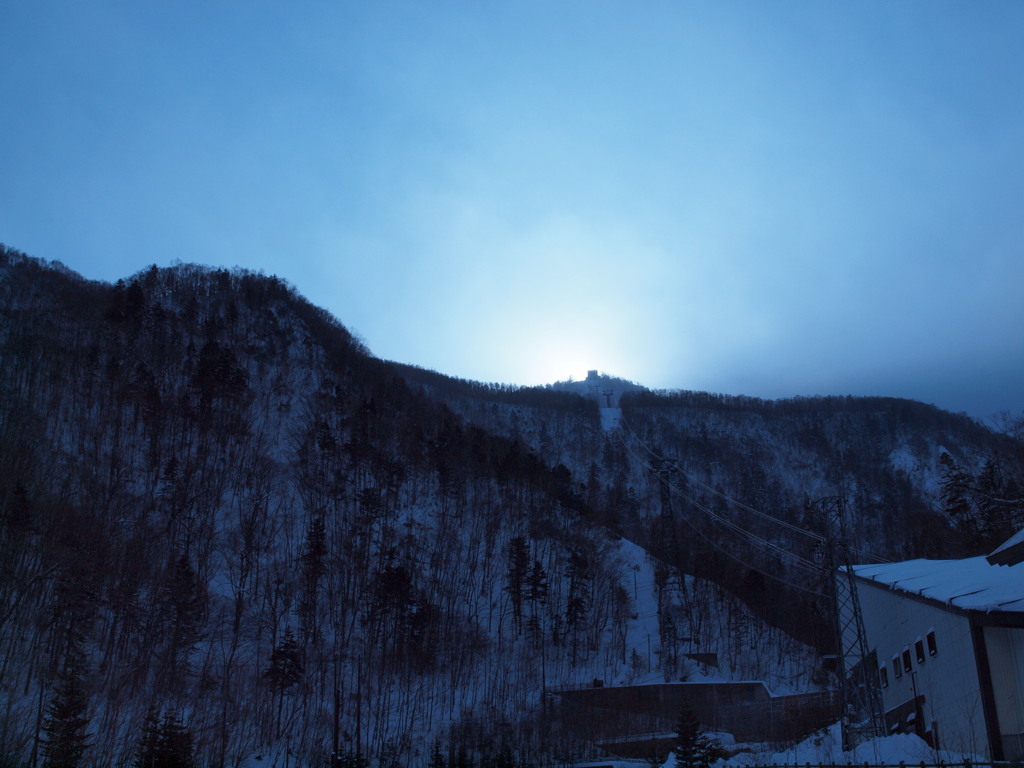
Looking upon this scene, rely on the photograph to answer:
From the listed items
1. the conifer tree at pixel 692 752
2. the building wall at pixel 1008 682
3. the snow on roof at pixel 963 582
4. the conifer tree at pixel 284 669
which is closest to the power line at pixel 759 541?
Result: the snow on roof at pixel 963 582

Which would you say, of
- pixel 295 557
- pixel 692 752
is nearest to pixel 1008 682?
pixel 692 752

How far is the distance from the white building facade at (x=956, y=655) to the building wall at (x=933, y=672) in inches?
1.0

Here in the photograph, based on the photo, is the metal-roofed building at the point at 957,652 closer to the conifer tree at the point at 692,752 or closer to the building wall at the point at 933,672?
the building wall at the point at 933,672

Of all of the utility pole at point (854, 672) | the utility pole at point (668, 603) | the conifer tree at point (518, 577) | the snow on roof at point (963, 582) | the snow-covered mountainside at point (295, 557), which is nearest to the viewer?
the snow on roof at point (963, 582)

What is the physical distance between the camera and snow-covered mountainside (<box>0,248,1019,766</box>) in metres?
33.5

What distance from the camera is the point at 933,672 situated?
2138cm

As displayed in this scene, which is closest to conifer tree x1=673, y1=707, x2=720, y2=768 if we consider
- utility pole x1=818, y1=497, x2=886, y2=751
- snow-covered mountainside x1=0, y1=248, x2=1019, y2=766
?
utility pole x1=818, y1=497, x2=886, y2=751

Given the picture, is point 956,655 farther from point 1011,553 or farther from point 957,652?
point 1011,553

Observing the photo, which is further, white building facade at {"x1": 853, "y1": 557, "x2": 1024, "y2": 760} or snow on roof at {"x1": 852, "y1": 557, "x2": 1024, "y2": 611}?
snow on roof at {"x1": 852, "y1": 557, "x2": 1024, "y2": 611}

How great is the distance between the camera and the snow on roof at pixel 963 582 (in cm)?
1734

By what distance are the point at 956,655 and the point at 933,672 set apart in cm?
267

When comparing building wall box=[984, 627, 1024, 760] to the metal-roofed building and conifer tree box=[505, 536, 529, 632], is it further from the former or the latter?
conifer tree box=[505, 536, 529, 632]

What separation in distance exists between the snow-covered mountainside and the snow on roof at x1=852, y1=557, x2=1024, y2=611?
1523 centimetres

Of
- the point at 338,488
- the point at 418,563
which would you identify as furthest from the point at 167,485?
the point at 418,563
